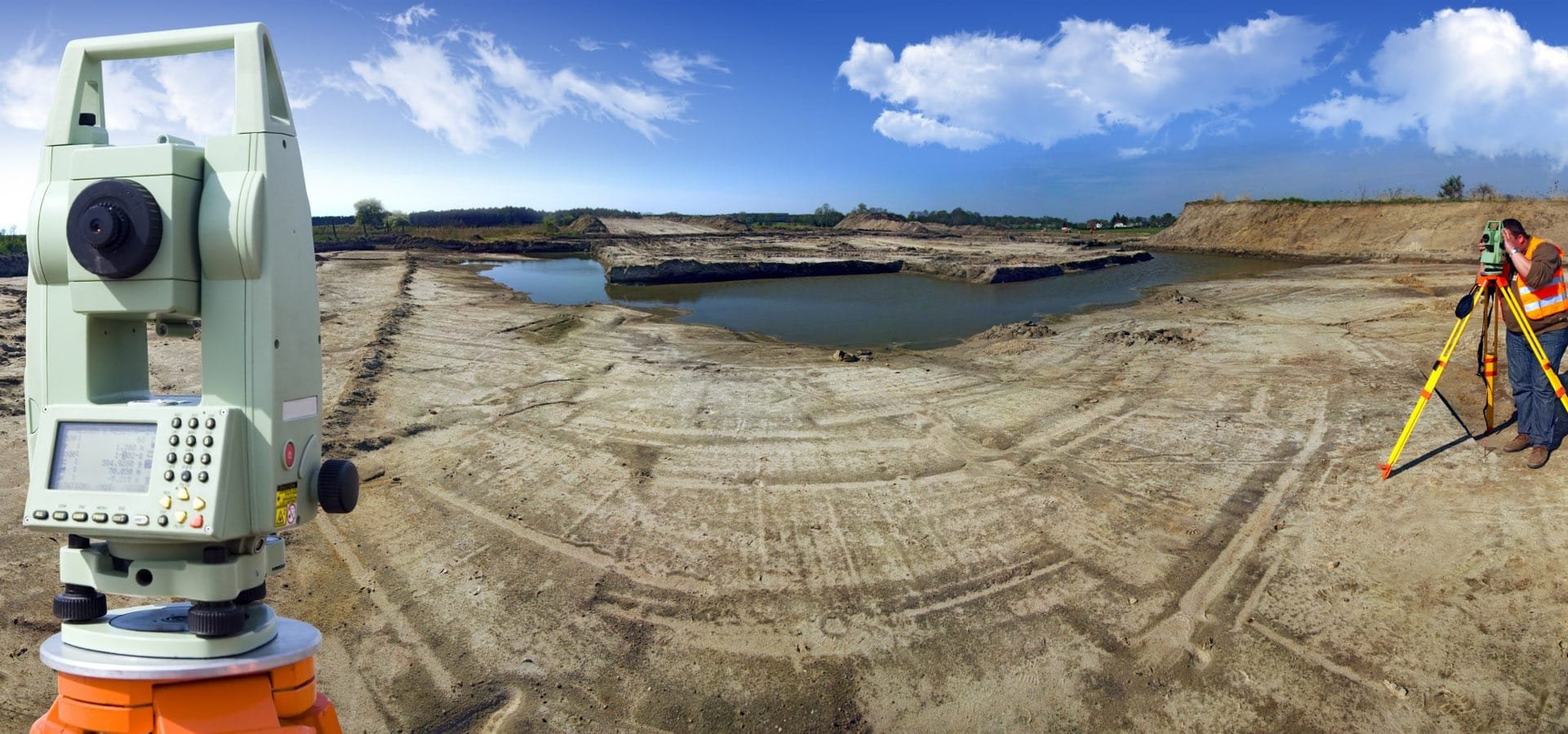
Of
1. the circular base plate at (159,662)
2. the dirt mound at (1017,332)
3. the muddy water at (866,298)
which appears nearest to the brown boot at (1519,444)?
the dirt mound at (1017,332)

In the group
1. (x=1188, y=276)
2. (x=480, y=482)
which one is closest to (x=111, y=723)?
(x=480, y=482)

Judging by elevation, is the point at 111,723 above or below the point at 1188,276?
below

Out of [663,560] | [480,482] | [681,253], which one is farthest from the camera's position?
[681,253]

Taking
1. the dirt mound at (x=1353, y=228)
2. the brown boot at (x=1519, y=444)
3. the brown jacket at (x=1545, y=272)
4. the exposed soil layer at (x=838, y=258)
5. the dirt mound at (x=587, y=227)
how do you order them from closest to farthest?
the brown jacket at (x=1545, y=272), the brown boot at (x=1519, y=444), the exposed soil layer at (x=838, y=258), the dirt mound at (x=1353, y=228), the dirt mound at (x=587, y=227)

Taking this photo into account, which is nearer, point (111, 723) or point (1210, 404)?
point (111, 723)

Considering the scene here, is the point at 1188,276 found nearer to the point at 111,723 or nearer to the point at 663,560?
the point at 663,560

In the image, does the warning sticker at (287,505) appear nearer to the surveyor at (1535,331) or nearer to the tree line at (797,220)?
the surveyor at (1535,331)

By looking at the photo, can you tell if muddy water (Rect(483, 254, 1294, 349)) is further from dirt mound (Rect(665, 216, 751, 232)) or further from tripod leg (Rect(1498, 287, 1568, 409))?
dirt mound (Rect(665, 216, 751, 232))
